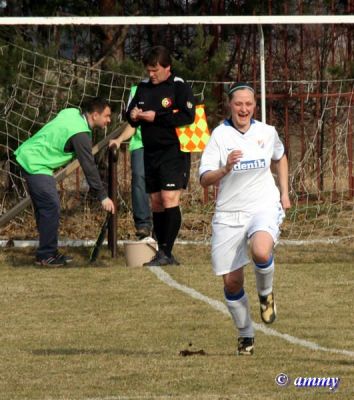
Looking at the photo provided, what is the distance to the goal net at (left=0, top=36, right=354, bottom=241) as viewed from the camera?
1631 centimetres

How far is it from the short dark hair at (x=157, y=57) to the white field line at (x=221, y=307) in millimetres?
1907

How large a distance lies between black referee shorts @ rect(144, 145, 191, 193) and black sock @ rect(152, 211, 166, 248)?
0.84ft

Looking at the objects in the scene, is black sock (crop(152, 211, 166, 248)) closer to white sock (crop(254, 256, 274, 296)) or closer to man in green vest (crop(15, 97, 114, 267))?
man in green vest (crop(15, 97, 114, 267))

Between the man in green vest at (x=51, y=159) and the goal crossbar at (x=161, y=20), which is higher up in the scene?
the goal crossbar at (x=161, y=20)

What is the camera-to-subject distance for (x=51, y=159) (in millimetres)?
13859

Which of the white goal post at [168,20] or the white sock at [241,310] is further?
the white goal post at [168,20]

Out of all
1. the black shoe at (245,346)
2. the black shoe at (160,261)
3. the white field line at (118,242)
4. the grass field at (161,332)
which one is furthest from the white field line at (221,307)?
the white field line at (118,242)

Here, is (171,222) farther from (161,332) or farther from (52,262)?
(161,332)

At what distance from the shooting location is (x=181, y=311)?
10.8 metres

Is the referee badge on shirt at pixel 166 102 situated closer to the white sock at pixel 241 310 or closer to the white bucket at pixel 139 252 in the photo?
the white bucket at pixel 139 252

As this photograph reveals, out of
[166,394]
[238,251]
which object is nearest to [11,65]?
[238,251]

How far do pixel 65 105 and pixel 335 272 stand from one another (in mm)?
4817

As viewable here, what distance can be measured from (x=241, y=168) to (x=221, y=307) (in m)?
2.72

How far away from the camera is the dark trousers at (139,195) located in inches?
577
